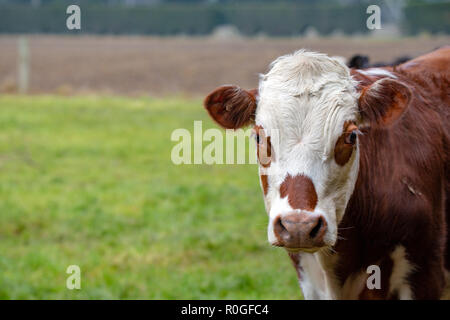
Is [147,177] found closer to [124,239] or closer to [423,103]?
[124,239]

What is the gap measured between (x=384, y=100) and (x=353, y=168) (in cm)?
40

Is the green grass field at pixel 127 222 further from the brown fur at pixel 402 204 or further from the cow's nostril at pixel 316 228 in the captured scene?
the cow's nostril at pixel 316 228

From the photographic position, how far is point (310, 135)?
351cm

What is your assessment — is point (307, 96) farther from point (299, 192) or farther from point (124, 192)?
point (124, 192)

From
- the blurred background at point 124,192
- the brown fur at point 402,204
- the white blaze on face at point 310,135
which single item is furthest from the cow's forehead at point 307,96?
the blurred background at point 124,192

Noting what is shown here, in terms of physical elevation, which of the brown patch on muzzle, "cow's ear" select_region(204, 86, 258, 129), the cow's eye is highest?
"cow's ear" select_region(204, 86, 258, 129)

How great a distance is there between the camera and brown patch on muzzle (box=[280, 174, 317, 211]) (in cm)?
336

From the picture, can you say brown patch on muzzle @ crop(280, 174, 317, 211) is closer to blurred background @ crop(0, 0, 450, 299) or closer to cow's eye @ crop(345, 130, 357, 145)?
cow's eye @ crop(345, 130, 357, 145)

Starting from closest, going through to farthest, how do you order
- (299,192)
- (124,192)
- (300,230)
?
1. (300,230)
2. (299,192)
3. (124,192)

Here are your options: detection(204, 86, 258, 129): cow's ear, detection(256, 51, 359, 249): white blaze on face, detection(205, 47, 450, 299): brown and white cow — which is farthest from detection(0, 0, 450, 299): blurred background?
detection(256, 51, 359, 249): white blaze on face

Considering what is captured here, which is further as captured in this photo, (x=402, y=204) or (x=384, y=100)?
(x=402, y=204)

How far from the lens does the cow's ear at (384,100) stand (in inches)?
146

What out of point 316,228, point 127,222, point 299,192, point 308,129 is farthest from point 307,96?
point 127,222

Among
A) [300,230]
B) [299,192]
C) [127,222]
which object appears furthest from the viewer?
[127,222]
